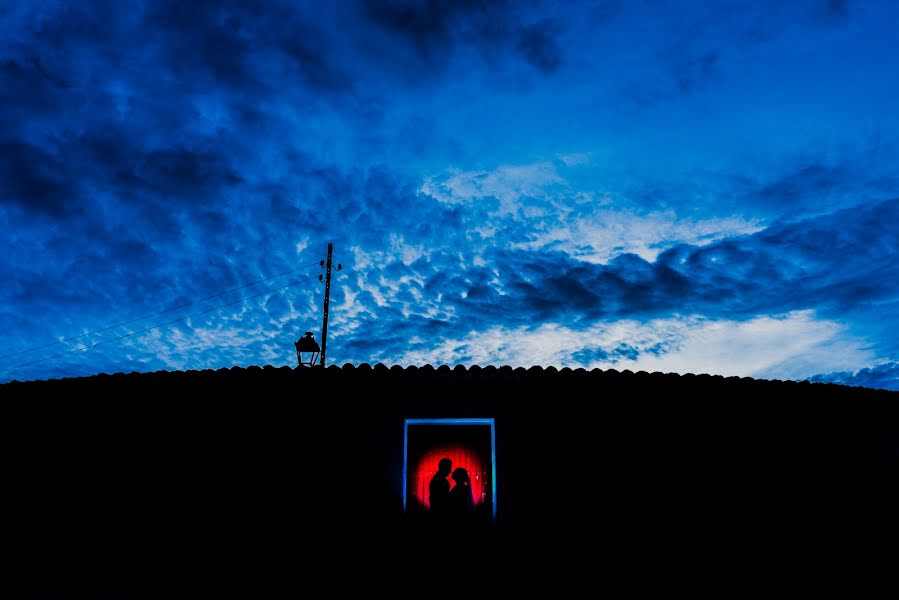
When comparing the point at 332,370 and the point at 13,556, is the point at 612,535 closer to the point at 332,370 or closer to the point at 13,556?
the point at 332,370

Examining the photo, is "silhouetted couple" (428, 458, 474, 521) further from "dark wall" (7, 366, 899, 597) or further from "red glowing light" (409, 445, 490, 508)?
"dark wall" (7, 366, 899, 597)

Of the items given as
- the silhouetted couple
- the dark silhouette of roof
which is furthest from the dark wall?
the silhouetted couple

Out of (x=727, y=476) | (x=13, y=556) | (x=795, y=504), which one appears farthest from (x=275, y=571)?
(x=795, y=504)

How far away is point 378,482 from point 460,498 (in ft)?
5.50

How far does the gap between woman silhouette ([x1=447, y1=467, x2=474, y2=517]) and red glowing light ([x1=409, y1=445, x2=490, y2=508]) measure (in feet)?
0.62

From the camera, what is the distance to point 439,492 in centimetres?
978

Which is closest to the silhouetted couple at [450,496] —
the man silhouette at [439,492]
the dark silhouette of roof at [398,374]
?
the man silhouette at [439,492]

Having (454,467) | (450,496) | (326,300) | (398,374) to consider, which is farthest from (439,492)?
(326,300)

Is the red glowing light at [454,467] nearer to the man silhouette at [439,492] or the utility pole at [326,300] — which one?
the man silhouette at [439,492]

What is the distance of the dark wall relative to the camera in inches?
330

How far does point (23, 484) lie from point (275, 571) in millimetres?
4315

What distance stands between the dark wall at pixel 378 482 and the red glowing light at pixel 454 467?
1250 millimetres

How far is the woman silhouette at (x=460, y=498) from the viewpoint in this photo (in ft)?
30.9

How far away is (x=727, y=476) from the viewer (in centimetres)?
913
